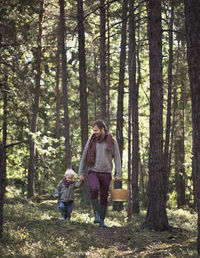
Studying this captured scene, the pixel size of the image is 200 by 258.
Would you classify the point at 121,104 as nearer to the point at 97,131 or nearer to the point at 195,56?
the point at 97,131

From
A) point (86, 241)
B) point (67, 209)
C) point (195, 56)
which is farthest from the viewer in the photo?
point (67, 209)

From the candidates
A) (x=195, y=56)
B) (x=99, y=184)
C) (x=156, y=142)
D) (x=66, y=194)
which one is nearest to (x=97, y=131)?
(x=99, y=184)

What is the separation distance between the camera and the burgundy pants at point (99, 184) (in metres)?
9.07

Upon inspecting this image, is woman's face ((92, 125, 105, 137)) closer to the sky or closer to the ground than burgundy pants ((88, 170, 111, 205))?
closer to the sky

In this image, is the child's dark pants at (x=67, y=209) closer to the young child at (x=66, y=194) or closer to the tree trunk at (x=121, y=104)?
the young child at (x=66, y=194)

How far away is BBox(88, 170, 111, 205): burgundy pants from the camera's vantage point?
907cm

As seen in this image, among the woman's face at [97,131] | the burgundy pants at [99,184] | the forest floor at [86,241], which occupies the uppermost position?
the woman's face at [97,131]

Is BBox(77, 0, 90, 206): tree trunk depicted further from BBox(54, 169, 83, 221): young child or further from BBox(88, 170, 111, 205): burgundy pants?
BBox(88, 170, 111, 205): burgundy pants

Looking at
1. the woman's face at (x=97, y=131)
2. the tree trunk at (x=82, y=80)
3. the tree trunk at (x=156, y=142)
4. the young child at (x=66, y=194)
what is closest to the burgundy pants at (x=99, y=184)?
the woman's face at (x=97, y=131)

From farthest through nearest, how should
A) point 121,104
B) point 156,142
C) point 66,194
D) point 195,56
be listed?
point 121,104 < point 66,194 < point 156,142 < point 195,56

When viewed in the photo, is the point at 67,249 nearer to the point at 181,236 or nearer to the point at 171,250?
the point at 171,250

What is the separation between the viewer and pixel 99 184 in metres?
9.29

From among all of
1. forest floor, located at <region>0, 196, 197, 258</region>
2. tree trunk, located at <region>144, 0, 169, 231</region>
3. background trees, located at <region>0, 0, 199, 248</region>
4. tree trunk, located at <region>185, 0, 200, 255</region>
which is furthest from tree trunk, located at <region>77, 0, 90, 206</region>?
tree trunk, located at <region>185, 0, 200, 255</region>

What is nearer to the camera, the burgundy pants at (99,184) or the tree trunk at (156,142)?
the burgundy pants at (99,184)
